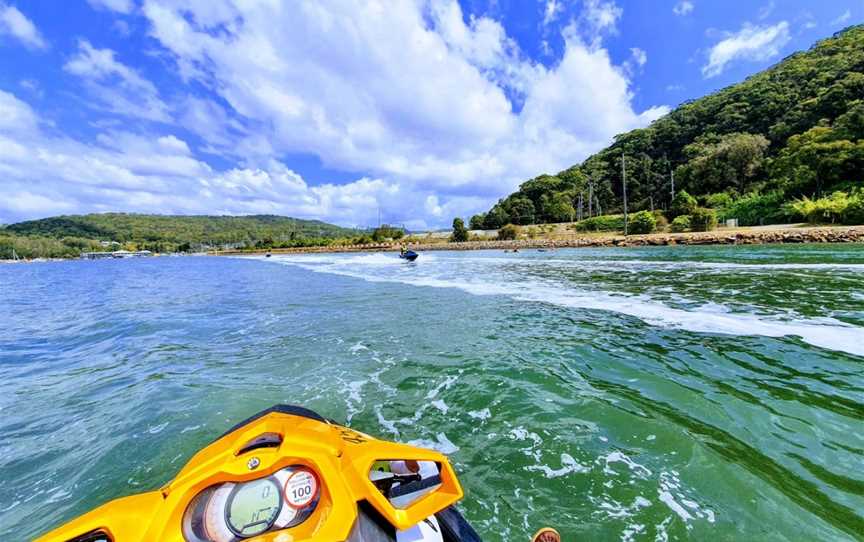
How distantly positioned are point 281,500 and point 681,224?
5751 cm

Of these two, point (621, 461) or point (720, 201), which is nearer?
point (621, 461)

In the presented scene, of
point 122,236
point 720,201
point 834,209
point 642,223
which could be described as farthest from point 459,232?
point 122,236

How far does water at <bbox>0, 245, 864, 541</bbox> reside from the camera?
9.09 feet

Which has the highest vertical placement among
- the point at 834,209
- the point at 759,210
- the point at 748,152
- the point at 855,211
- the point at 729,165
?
the point at 748,152

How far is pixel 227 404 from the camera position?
4797 mm

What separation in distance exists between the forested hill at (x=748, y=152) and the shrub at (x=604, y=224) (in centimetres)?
1281

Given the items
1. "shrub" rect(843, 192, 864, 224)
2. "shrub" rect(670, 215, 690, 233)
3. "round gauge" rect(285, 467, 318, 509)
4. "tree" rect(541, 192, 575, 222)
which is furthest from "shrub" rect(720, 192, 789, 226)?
"round gauge" rect(285, 467, 318, 509)

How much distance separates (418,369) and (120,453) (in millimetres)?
3779

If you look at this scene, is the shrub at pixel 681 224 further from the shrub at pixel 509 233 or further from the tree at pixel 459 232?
the tree at pixel 459 232

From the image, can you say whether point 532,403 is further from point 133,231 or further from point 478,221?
point 133,231

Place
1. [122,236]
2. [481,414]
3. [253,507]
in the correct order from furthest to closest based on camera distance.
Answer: [122,236] → [481,414] → [253,507]

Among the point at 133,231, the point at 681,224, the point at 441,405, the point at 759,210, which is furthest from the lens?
the point at 133,231

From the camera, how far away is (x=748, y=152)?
56438mm

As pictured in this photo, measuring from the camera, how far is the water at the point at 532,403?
2770 mm
